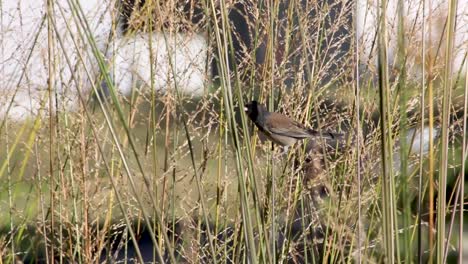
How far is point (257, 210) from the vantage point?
61.4 inches

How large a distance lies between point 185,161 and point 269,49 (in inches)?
37.0

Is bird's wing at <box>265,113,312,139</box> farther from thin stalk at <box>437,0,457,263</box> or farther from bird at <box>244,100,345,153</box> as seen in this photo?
thin stalk at <box>437,0,457,263</box>

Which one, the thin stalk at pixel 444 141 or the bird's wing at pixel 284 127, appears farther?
the bird's wing at pixel 284 127

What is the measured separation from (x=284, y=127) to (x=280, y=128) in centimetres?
4

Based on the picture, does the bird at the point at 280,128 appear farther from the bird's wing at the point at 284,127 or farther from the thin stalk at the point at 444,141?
the thin stalk at the point at 444,141

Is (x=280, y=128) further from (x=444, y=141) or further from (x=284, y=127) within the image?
(x=444, y=141)

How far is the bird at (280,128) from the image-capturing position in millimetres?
1876

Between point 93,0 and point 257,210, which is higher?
point 93,0

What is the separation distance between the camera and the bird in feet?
6.15

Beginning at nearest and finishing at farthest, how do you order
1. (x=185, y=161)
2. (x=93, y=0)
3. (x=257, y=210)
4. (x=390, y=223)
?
(x=390, y=223), (x=257, y=210), (x=93, y=0), (x=185, y=161)

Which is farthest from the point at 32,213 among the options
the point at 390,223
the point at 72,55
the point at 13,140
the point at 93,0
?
the point at 390,223

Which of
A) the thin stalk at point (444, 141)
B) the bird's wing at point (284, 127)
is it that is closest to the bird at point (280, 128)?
the bird's wing at point (284, 127)

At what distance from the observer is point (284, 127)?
187 cm

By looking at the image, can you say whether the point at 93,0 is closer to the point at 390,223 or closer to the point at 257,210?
the point at 257,210
